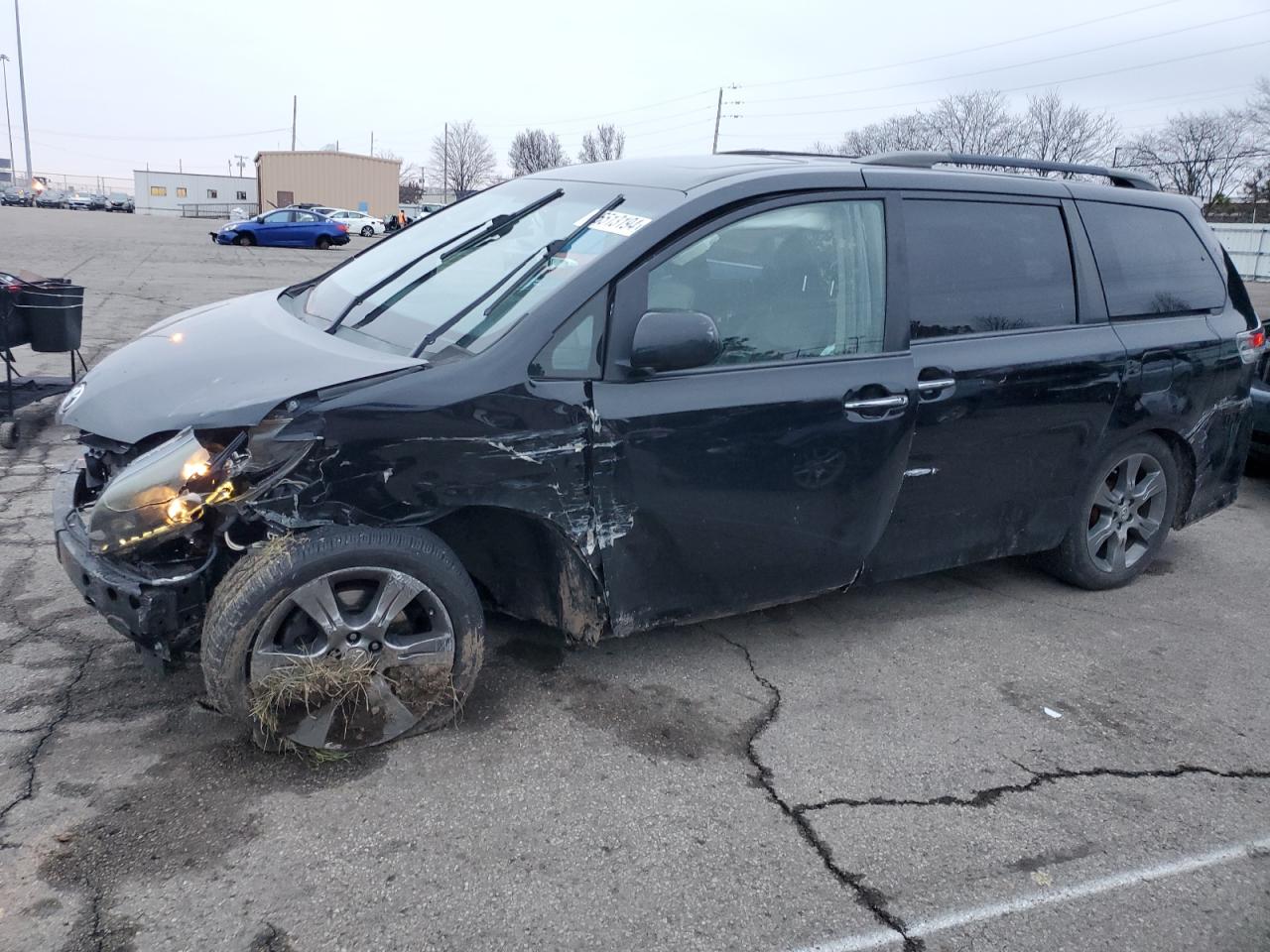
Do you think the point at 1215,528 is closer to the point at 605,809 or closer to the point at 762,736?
the point at 762,736

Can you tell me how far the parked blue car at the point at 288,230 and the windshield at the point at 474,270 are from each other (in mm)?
30451

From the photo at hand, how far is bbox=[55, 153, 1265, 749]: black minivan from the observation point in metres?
2.90

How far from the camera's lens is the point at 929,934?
2.47 metres

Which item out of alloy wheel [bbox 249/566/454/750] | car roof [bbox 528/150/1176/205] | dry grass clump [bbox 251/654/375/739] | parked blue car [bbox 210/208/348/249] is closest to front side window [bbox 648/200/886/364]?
car roof [bbox 528/150/1176/205]

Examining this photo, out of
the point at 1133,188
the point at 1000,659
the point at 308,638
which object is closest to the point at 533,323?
the point at 308,638

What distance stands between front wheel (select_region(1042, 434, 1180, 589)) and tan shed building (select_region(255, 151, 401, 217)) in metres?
56.6

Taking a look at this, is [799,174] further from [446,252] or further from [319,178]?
[319,178]

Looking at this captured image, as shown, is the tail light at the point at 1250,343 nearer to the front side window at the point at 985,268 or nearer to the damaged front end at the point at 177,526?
the front side window at the point at 985,268

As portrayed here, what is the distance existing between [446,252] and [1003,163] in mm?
2438

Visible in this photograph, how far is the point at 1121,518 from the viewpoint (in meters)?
4.71

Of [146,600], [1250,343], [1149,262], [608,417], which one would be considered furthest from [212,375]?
[1250,343]

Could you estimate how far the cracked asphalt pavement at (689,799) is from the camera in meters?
2.45

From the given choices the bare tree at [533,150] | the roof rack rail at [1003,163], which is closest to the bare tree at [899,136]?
the bare tree at [533,150]

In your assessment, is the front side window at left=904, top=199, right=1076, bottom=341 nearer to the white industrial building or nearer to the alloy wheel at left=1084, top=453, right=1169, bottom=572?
the alloy wheel at left=1084, top=453, right=1169, bottom=572
